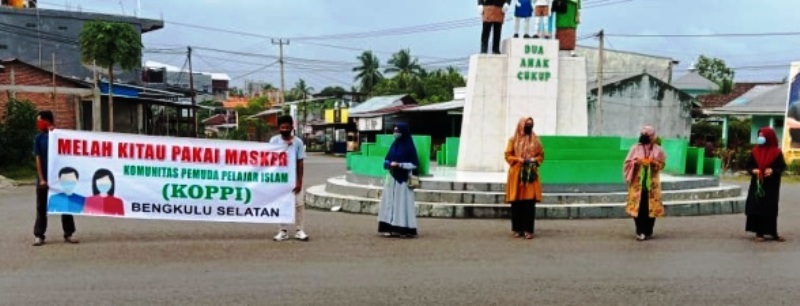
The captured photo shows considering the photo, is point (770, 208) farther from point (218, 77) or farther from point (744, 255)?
point (218, 77)

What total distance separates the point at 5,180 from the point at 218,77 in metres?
85.0

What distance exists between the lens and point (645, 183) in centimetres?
1009

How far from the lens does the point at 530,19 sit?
16.4 meters

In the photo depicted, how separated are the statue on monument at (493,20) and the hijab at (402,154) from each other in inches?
274

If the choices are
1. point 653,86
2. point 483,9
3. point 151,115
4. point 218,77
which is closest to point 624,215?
point 483,9

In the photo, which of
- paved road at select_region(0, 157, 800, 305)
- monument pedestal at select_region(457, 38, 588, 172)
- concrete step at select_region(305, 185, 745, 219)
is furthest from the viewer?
monument pedestal at select_region(457, 38, 588, 172)

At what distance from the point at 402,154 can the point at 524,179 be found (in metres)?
1.71

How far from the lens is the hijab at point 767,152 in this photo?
32.7 ft

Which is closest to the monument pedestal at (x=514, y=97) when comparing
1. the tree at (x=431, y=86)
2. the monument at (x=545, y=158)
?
the monument at (x=545, y=158)

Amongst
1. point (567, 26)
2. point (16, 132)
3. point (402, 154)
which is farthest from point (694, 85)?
point (402, 154)

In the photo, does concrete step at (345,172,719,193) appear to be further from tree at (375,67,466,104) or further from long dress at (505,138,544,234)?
tree at (375,67,466,104)

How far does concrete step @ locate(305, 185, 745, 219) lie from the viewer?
12.3 m

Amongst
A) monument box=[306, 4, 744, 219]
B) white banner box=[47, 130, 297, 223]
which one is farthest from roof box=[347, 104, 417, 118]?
white banner box=[47, 130, 297, 223]

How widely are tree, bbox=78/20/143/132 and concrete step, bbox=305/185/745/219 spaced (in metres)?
21.4
